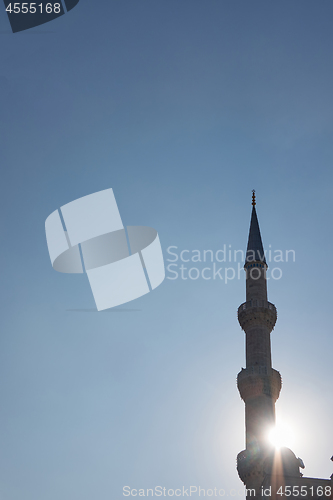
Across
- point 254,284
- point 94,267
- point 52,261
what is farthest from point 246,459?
point 52,261

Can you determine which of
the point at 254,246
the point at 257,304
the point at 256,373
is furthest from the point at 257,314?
the point at 254,246

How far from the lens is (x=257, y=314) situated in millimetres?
35906

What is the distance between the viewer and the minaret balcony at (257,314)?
118ft

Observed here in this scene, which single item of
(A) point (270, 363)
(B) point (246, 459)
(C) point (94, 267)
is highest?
(C) point (94, 267)

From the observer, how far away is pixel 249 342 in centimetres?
3562

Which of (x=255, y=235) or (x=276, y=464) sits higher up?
(x=255, y=235)

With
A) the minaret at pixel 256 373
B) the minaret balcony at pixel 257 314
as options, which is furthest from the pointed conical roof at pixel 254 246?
the minaret balcony at pixel 257 314

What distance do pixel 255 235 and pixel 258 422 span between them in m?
13.7

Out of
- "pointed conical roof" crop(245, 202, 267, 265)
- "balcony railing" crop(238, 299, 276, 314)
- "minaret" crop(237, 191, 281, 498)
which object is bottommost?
"minaret" crop(237, 191, 281, 498)

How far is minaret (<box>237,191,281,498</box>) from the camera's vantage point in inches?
1225

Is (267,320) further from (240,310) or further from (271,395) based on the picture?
(271,395)

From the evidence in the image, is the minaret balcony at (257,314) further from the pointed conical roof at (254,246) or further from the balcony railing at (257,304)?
the pointed conical roof at (254,246)

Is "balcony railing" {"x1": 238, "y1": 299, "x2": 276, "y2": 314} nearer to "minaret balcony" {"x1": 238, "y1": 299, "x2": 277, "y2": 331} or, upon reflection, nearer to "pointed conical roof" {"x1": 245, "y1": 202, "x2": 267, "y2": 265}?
"minaret balcony" {"x1": 238, "y1": 299, "x2": 277, "y2": 331}

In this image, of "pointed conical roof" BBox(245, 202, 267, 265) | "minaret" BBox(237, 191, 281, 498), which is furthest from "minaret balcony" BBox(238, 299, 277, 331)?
"pointed conical roof" BBox(245, 202, 267, 265)
